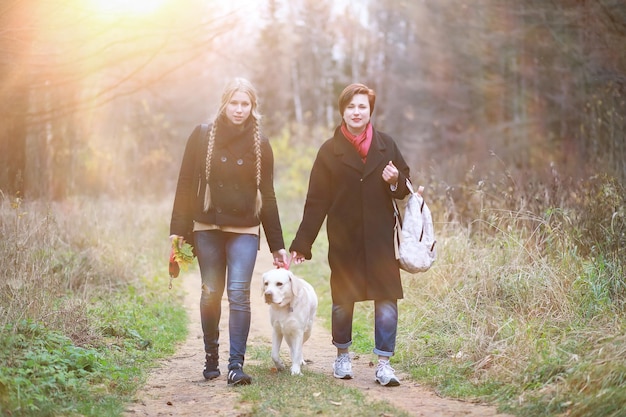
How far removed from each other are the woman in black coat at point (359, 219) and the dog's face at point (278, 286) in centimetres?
23

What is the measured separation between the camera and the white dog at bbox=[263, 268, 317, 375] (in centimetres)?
540

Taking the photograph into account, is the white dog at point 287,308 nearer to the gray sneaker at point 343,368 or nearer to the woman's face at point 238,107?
the gray sneaker at point 343,368

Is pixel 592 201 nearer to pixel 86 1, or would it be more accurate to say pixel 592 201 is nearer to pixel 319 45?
pixel 86 1

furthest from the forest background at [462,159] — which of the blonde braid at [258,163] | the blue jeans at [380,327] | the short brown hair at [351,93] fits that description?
the short brown hair at [351,93]

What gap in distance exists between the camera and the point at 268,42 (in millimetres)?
41156

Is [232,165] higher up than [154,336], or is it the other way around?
[232,165]

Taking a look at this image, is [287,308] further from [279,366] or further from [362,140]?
[362,140]

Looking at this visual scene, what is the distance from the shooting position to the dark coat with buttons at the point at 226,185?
540 cm

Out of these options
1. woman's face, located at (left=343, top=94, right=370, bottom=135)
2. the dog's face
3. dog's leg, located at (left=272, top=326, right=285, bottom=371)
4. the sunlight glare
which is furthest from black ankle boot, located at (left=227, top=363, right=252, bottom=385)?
the sunlight glare

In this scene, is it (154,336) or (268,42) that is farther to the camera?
(268,42)

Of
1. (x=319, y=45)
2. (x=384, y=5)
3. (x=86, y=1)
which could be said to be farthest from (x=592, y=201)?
(x=319, y=45)

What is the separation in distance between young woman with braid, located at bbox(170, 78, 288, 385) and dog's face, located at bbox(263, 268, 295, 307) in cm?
15

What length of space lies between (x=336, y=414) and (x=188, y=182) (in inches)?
88.6

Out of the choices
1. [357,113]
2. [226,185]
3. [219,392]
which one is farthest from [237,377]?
[357,113]
